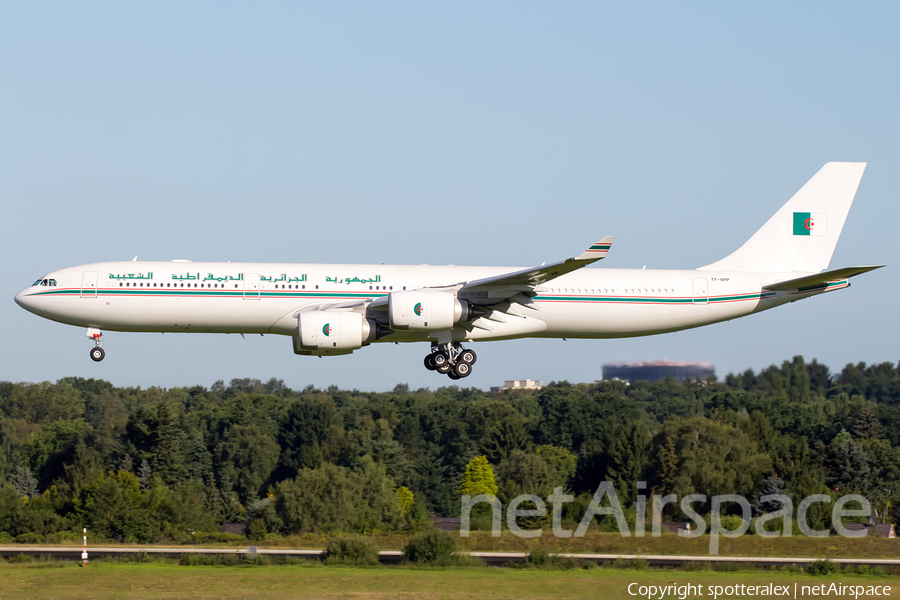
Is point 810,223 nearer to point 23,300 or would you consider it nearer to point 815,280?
point 815,280

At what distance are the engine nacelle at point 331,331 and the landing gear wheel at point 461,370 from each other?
419cm

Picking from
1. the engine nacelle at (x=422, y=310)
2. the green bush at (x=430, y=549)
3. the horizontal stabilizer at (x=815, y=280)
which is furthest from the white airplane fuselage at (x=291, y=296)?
the green bush at (x=430, y=549)

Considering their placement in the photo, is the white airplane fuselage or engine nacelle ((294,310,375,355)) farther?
the white airplane fuselage

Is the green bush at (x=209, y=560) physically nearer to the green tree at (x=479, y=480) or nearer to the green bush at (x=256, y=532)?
the green bush at (x=256, y=532)

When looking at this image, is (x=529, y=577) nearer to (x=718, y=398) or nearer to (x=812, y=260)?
(x=812, y=260)

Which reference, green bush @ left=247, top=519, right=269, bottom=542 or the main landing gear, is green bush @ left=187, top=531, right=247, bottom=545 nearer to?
green bush @ left=247, top=519, right=269, bottom=542

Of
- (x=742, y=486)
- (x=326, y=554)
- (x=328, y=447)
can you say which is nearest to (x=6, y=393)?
(x=328, y=447)

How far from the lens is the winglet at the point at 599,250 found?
3544 centimetres

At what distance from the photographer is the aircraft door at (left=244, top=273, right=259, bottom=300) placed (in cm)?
3909

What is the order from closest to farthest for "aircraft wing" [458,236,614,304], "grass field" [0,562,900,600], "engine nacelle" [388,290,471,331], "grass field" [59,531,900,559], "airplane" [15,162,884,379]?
"grass field" [0,562,900,600], "aircraft wing" [458,236,614,304], "engine nacelle" [388,290,471,331], "airplane" [15,162,884,379], "grass field" [59,531,900,559]

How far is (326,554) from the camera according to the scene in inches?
1610

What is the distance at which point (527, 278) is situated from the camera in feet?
126

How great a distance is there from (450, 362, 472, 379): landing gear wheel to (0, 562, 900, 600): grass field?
741 centimetres

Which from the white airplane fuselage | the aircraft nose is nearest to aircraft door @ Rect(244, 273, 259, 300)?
the white airplane fuselage
